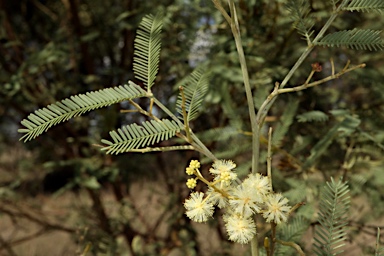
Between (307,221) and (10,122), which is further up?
(10,122)

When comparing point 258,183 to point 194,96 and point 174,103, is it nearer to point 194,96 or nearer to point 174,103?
point 194,96

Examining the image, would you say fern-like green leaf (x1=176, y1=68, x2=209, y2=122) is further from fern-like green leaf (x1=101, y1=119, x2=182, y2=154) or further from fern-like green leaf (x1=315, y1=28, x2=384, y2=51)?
fern-like green leaf (x1=315, y1=28, x2=384, y2=51)

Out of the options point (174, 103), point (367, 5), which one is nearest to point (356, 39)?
point (367, 5)

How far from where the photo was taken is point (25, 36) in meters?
1.97

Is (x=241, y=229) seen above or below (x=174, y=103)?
below

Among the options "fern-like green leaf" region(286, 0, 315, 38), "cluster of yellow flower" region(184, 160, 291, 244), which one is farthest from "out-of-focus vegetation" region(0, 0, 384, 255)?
"cluster of yellow flower" region(184, 160, 291, 244)

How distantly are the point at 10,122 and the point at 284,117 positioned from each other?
153 cm

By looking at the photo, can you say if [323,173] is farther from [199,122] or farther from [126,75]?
[126,75]

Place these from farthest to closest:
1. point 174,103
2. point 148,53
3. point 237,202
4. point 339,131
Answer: point 174,103
point 339,131
point 148,53
point 237,202

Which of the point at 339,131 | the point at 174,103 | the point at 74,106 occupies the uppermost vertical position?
the point at 174,103

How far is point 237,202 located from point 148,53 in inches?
9.4

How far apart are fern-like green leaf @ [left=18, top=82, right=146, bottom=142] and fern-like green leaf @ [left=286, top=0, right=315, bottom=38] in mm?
259

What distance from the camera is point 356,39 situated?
62cm

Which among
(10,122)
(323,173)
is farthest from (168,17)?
(10,122)
